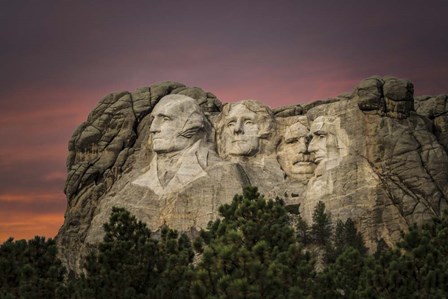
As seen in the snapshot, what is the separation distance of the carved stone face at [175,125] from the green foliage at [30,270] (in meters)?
16.1

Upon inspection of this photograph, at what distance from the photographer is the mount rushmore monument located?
204ft

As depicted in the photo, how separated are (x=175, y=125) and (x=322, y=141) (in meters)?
8.11

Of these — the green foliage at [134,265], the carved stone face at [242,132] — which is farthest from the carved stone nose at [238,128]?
the green foliage at [134,265]

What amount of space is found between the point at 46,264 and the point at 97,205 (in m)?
18.7

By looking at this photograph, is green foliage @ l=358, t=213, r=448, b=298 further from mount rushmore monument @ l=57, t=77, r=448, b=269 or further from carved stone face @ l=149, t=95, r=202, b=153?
carved stone face @ l=149, t=95, r=202, b=153

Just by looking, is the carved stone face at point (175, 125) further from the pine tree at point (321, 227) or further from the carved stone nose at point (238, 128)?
the pine tree at point (321, 227)

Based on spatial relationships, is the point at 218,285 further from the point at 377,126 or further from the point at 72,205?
the point at 72,205

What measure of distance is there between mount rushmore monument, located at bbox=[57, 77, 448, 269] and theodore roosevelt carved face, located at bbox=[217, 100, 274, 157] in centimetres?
5

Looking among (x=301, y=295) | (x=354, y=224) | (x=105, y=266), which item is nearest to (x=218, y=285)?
(x=301, y=295)

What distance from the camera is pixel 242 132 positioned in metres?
67.2

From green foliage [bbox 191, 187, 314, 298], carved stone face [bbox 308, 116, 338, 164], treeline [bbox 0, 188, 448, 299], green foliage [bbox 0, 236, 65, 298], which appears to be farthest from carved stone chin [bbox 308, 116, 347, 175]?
green foliage [bbox 0, 236, 65, 298]

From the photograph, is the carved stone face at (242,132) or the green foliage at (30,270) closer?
the green foliage at (30,270)

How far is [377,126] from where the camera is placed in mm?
63375

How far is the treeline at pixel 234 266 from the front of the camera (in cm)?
4334
